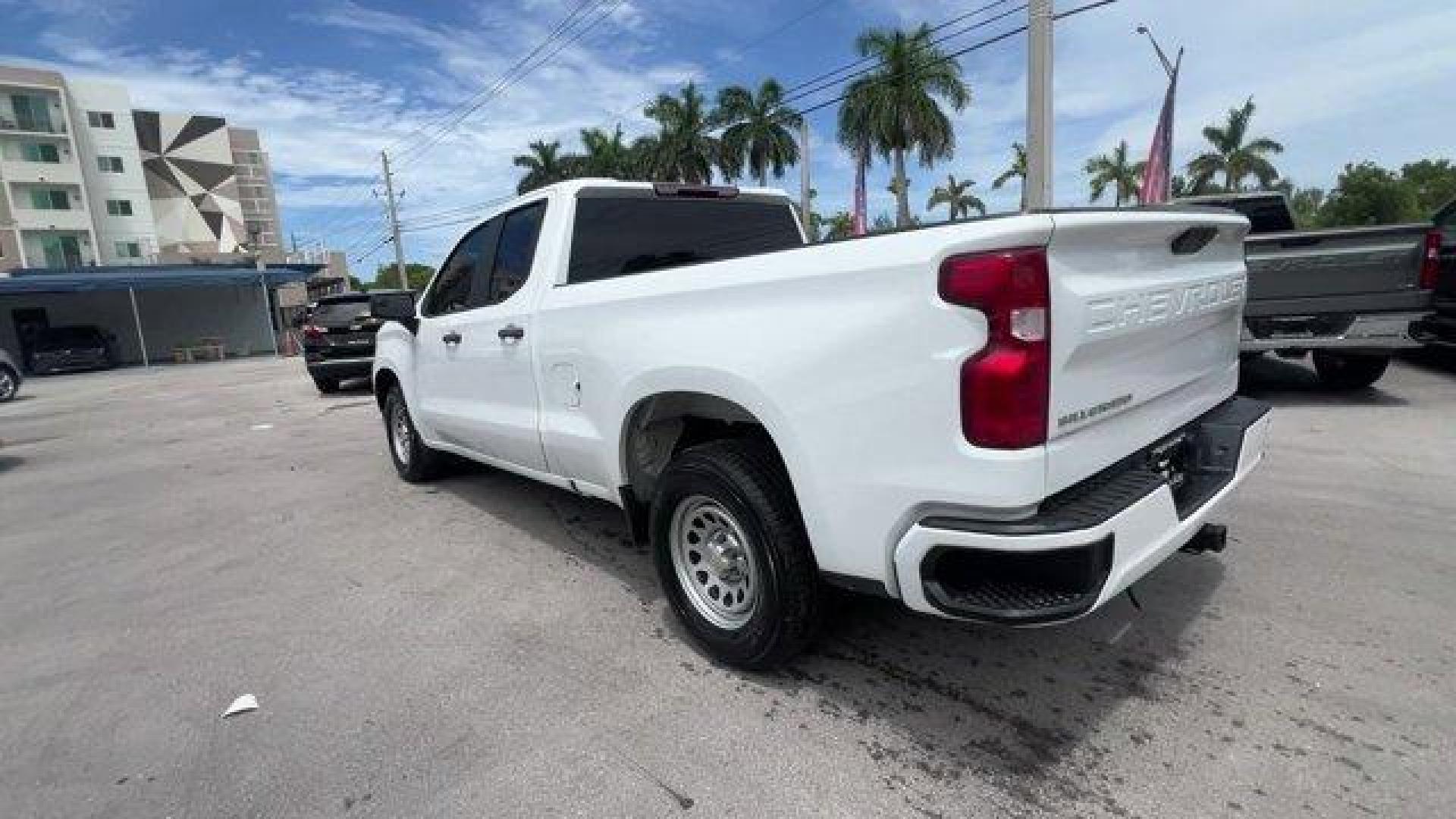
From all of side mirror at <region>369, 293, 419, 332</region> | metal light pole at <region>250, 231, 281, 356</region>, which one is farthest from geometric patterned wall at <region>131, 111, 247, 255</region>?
side mirror at <region>369, 293, 419, 332</region>

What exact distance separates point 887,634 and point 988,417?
4.88ft

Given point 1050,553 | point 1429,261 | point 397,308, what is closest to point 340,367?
point 397,308

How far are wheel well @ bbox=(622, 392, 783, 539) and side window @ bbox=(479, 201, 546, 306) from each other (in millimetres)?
1185

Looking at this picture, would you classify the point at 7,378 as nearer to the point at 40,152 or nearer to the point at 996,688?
the point at 996,688

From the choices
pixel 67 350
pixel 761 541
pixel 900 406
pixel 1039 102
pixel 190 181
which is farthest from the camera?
pixel 190 181

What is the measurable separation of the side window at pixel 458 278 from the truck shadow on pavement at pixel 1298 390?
6.93 metres

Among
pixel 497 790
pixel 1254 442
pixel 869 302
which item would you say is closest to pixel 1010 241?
pixel 869 302

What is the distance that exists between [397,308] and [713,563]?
11.3 ft

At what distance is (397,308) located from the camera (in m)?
5.28

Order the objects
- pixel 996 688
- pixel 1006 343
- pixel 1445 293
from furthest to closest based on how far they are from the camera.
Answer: pixel 1445 293 → pixel 996 688 → pixel 1006 343

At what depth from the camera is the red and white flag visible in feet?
56.5

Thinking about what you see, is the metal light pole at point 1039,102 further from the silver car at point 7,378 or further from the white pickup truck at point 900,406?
the silver car at point 7,378

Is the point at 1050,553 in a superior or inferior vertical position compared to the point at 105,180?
inferior

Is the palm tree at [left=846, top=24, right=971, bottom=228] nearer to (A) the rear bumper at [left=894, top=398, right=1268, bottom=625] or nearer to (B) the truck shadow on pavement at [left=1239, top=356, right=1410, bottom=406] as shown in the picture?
(B) the truck shadow on pavement at [left=1239, top=356, right=1410, bottom=406]
